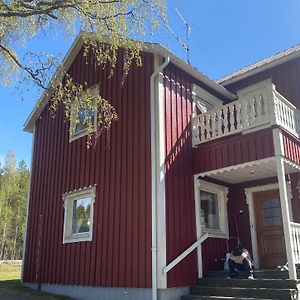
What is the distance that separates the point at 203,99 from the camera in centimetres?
1117

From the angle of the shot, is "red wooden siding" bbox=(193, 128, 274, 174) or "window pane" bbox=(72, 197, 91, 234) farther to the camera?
"window pane" bbox=(72, 197, 91, 234)

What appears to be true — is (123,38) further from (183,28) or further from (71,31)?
(183,28)

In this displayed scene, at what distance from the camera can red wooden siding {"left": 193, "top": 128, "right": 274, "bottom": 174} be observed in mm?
8352

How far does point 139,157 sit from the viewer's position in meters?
9.39

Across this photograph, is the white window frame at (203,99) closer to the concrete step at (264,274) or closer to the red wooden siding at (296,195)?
the red wooden siding at (296,195)

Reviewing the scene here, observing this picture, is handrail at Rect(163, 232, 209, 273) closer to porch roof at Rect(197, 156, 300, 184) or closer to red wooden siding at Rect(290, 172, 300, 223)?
porch roof at Rect(197, 156, 300, 184)

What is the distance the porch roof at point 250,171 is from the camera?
8604mm

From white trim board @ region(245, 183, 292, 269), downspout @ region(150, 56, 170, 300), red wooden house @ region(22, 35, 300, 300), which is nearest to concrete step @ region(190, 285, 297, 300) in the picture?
red wooden house @ region(22, 35, 300, 300)

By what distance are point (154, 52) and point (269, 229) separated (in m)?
5.58

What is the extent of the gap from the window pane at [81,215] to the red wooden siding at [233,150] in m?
3.26

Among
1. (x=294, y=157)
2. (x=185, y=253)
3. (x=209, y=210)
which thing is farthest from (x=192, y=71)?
(x=185, y=253)

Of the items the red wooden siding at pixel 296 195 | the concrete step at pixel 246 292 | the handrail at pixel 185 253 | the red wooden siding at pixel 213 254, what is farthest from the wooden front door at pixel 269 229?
the concrete step at pixel 246 292

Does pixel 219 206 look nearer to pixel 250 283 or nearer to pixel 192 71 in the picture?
pixel 250 283

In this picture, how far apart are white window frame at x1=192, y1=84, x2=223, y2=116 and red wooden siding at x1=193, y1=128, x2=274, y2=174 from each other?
4.75 ft
